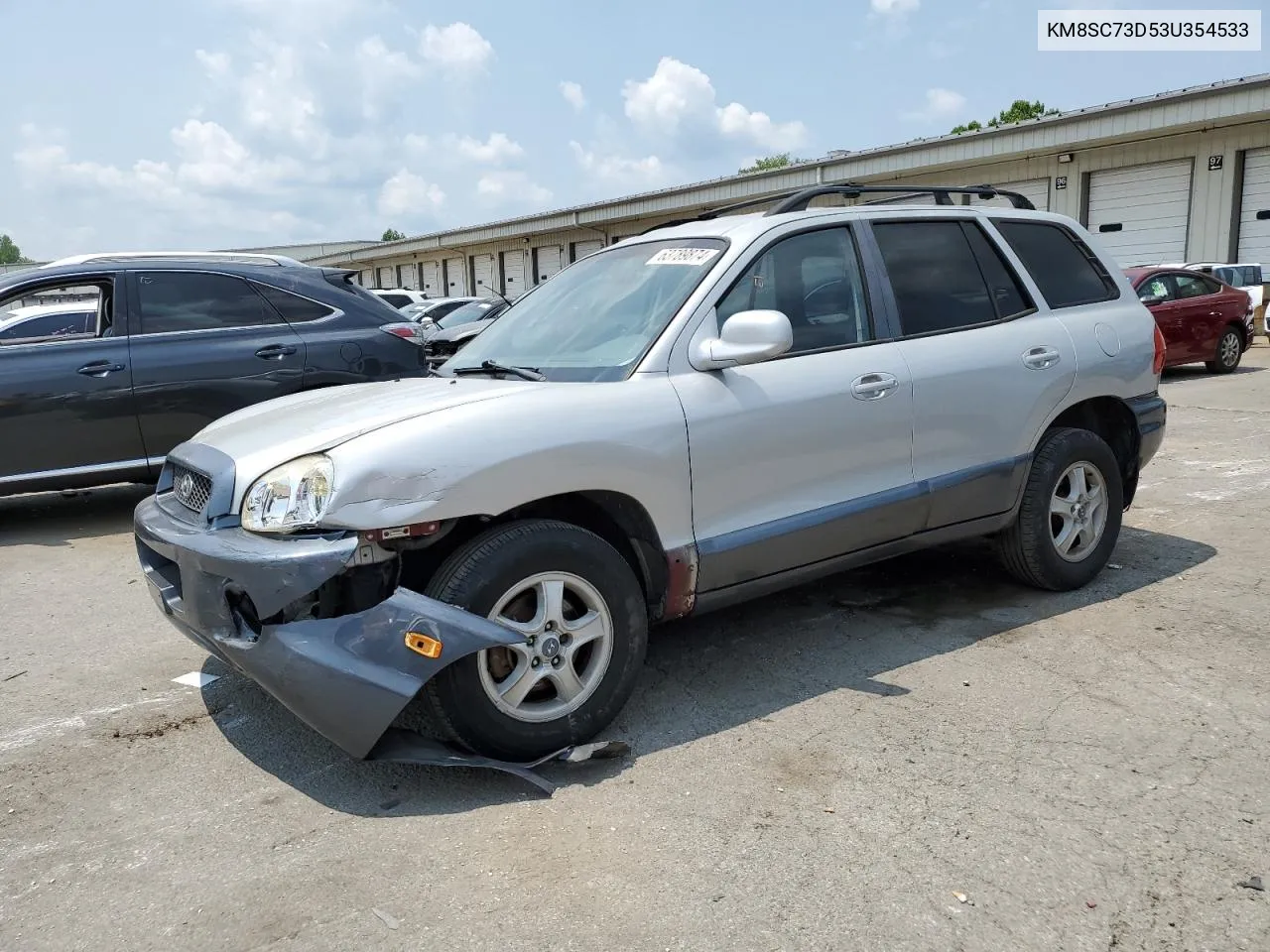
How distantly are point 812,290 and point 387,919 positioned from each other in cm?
278

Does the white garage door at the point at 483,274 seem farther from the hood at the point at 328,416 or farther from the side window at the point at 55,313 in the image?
the hood at the point at 328,416

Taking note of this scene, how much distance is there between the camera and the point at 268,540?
118 inches

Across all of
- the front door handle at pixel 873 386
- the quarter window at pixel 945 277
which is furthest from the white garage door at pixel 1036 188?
the front door handle at pixel 873 386

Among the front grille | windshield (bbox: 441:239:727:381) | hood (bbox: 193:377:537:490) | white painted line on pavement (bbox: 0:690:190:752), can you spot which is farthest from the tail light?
→ white painted line on pavement (bbox: 0:690:190:752)

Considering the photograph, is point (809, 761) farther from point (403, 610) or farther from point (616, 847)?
point (403, 610)

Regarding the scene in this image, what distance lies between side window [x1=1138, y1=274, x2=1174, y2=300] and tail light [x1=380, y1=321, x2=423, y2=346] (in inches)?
423

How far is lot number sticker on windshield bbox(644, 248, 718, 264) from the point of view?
389 cm

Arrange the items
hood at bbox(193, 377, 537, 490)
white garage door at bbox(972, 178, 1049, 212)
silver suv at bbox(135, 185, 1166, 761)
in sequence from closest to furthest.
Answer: silver suv at bbox(135, 185, 1166, 761) → hood at bbox(193, 377, 537, 490) → white garage door at bbox(972, 178, 1049, 212)

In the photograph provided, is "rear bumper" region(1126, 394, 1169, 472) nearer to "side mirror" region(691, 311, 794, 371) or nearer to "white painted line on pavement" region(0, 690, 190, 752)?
"side mirror" region(691, 311, 794, 371)

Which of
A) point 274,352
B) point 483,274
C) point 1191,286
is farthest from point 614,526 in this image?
point 483,274

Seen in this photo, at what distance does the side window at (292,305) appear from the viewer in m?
7.20

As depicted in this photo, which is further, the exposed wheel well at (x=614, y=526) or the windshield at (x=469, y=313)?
the windshield at (x=469, y=313)

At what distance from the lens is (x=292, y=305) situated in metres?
7.25

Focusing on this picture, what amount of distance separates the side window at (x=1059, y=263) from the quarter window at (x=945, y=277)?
192 mm
